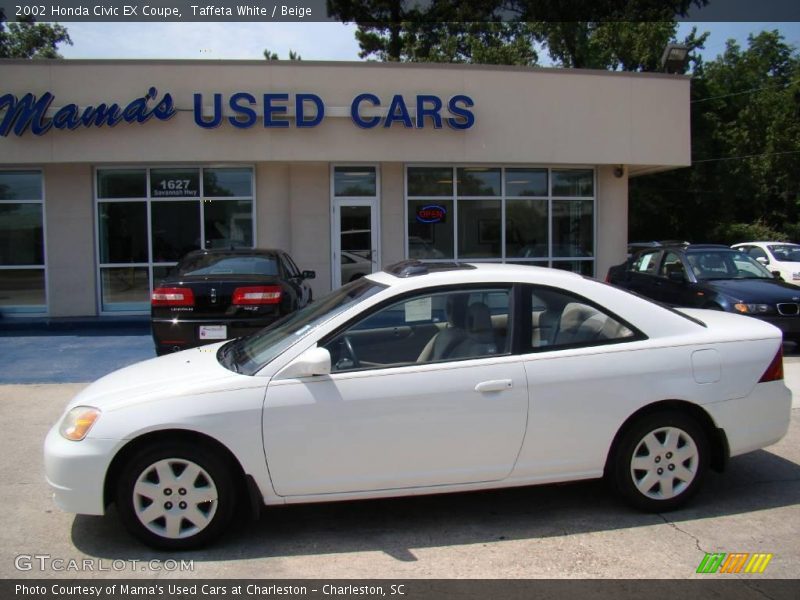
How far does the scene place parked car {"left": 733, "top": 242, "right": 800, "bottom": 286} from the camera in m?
18.3

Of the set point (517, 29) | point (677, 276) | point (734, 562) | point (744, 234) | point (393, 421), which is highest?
point (517, 29)

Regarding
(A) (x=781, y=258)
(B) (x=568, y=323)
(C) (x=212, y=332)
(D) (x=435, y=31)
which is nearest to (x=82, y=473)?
(B) (x=568, y=323)

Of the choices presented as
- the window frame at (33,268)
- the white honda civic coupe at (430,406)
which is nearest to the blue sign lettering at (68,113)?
the window frame at (33,268)

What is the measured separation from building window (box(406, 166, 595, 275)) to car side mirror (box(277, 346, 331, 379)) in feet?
33.4

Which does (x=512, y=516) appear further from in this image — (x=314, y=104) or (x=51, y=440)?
(x=314, y=104)

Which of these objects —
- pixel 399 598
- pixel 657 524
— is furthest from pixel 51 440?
pixel 657 524

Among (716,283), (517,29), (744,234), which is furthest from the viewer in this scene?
(744,234)

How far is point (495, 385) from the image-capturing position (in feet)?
13.5

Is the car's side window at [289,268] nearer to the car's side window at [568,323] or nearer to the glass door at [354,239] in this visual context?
the glass door at [354,239]

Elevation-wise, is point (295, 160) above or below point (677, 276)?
above

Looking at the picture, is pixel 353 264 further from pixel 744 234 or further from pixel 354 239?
pixel 744 234

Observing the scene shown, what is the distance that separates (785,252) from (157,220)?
53.0 feet

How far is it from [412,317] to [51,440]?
88.3 inches

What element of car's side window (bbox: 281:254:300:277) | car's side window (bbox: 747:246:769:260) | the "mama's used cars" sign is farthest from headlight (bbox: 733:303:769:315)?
car's side window (bbox: 747:246:769:260)
